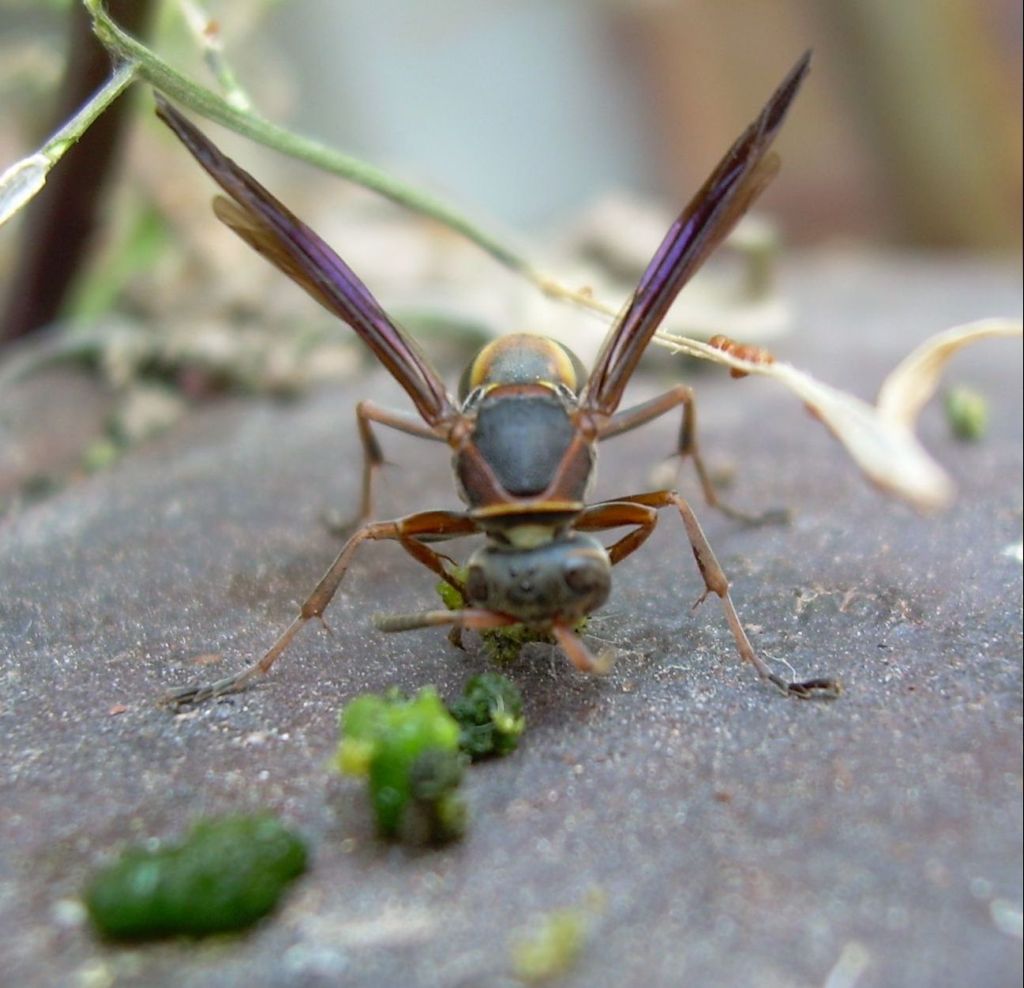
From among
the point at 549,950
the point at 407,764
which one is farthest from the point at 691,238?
the point at 549,950

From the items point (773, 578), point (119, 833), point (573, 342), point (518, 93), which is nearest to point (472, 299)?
point (573, 342)

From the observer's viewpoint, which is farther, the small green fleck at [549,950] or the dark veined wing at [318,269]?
Result: the dark veined wing at [318,269]

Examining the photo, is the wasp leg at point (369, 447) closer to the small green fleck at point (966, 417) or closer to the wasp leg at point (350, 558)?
the wasp leg at point (350, 558)

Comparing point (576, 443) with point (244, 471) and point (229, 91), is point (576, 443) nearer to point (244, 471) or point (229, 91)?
point (229, 91)

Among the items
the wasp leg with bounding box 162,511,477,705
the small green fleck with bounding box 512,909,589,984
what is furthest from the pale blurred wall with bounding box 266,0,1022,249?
the small green fleck with bounding box 512,909,589,984

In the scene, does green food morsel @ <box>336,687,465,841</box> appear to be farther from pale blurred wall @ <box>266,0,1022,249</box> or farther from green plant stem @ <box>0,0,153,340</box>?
pale blurred wall @ <box>266,0,1022,249</box>

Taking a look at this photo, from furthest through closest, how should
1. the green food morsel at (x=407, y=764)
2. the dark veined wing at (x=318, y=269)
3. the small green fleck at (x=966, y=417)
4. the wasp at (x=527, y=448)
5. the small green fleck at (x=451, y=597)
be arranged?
the small green fleck at (x=966, y=417), the small green fleck at (x=451, y=597), the dark veined wing at (x=318, y=269), the wasp at (x=527, y=448), the green food morsel at (x=407, y=764)

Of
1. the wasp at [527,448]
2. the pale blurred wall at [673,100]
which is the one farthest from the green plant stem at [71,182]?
the pale blurred wall at [673,100]
